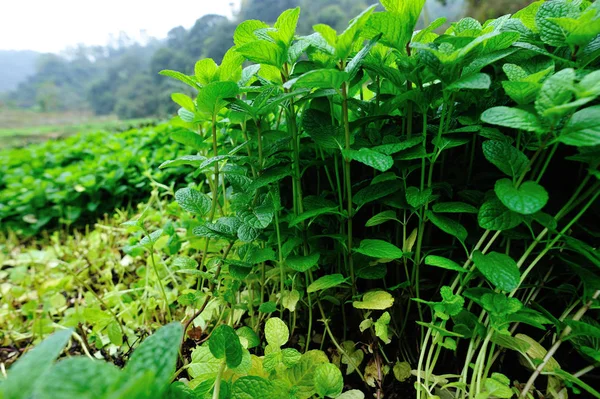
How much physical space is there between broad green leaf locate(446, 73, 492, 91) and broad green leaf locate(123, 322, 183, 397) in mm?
393

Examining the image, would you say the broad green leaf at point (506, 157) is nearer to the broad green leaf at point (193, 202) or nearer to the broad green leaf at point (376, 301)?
the broad green leaf at point (376, 301)

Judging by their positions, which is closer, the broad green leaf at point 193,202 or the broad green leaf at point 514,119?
the broad green leaf at point 514,119

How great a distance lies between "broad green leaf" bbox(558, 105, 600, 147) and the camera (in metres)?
0.34

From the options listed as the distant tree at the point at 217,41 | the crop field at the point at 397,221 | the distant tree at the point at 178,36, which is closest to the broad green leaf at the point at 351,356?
the crop field at the point at 397,221

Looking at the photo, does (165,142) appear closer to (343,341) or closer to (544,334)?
(343,341)

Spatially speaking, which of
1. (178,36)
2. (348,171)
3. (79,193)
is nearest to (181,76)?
(348,171)

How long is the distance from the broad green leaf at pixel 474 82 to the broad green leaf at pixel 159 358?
393mm

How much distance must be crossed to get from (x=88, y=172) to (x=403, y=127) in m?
1.95

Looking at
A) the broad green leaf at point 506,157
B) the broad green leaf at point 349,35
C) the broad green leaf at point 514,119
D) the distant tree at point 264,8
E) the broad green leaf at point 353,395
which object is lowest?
the broad green leaf at point 353,395

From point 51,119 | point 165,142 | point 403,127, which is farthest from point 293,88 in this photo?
point 51,119

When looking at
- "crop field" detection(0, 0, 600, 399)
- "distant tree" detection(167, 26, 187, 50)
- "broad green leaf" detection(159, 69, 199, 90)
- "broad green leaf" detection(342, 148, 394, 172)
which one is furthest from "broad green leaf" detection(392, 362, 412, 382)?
"distant tree" detection(167, 26, 187, 50)

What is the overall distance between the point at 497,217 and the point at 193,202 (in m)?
0.48

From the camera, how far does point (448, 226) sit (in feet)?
1.58

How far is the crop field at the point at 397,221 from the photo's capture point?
0.39 m
